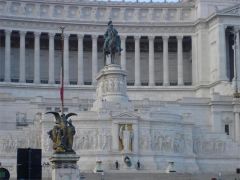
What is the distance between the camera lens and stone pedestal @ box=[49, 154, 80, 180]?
39406mm

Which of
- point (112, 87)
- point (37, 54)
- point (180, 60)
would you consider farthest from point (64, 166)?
point (180, 60)

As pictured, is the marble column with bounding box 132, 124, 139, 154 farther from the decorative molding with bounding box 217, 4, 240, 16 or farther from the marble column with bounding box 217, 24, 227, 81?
the decorative molding with bounding box 217, 4, 240, 16

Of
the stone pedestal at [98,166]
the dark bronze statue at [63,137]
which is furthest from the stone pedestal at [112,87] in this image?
the dark bronze statue at [63,137]

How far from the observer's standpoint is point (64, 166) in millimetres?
39750

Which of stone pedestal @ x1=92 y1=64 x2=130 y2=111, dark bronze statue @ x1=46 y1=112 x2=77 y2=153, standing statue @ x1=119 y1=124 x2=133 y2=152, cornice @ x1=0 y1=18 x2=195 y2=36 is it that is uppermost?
cornice @ x1=0 y1=18 x2=195 y2=36

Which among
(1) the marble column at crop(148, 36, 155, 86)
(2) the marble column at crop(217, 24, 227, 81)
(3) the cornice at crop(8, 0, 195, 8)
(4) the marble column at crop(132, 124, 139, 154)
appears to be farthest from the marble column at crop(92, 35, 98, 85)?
(4) the marble column at crop(132, 124, 139, 154)

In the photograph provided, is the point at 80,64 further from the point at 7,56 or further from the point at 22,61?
the point at 7,56

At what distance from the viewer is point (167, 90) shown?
11488cm

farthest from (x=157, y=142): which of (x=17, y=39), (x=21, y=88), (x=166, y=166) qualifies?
(x=17, y=39)

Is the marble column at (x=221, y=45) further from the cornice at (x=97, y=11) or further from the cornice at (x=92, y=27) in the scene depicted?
the cornice at (x=97, y=11)

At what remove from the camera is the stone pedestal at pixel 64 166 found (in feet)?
129

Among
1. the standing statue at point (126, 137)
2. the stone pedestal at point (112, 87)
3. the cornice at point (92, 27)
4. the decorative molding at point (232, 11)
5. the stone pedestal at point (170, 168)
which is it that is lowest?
the stone pedestal at point (170, 168)

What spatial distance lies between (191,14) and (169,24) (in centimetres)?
509

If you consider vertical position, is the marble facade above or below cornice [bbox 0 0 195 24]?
below
